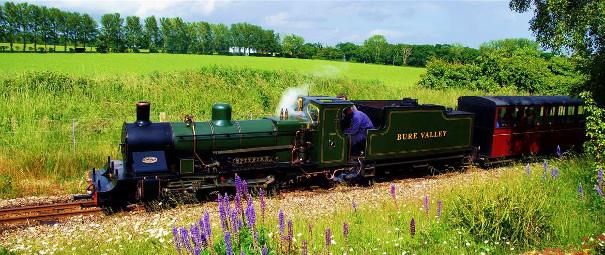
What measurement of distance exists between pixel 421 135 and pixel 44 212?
896 cm

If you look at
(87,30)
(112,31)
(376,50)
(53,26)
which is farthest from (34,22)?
(376,50)

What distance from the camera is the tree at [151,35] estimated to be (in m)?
65.4

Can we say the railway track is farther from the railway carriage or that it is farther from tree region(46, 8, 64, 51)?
tree region(46, 8, 64, 51)

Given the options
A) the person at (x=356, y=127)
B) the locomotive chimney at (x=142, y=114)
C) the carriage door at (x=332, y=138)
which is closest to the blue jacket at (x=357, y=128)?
the person at (x=356, y=127)

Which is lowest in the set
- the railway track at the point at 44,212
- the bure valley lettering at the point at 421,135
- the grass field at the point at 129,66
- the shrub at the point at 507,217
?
the railway track at the point at 44,212

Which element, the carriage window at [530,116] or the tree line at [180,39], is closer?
the carriage window at [530,116]

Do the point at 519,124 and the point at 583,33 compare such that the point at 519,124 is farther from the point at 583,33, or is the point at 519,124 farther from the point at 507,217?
the point at 507,217

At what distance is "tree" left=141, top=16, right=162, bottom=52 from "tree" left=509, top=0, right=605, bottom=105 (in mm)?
58173

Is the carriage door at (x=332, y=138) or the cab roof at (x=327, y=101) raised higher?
the cab roof at (x=327, y=101)

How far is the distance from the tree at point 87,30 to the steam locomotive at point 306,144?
2269 inches

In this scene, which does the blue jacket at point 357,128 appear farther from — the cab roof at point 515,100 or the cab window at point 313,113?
the cab roof at point 515,100

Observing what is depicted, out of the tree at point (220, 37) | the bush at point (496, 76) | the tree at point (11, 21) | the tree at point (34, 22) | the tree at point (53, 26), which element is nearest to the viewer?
the bush at point (496, 76)

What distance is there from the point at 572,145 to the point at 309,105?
1016 cm

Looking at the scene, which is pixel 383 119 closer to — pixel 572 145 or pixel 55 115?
pixel 572 145
